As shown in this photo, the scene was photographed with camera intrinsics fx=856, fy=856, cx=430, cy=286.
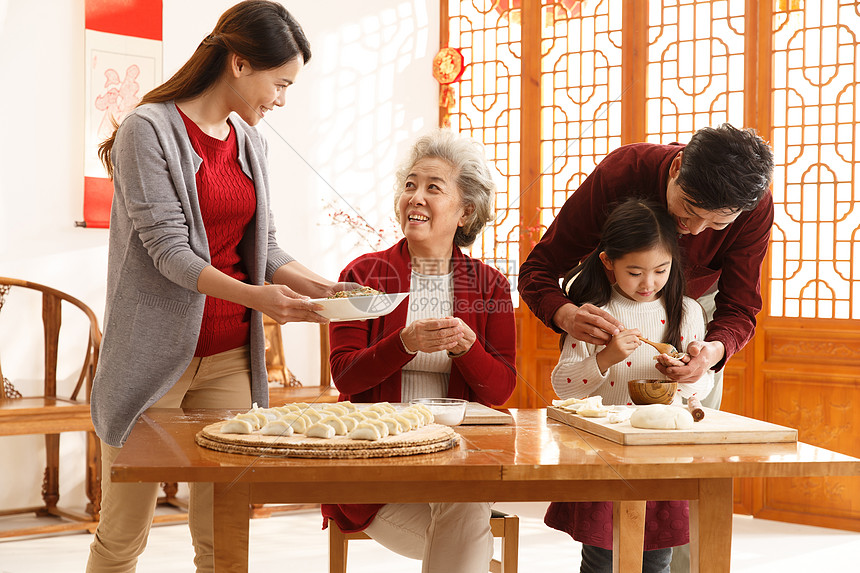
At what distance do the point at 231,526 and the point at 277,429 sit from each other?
164 millimetres

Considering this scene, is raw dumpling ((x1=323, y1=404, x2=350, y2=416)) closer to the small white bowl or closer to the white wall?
the small white bowl

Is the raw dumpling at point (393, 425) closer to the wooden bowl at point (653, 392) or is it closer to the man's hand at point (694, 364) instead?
the wooden bowl at point (653, 392)

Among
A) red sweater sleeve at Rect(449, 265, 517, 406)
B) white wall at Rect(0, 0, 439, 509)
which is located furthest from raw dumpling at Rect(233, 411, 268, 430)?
white wall at Rect(0, 0, 439, 509)

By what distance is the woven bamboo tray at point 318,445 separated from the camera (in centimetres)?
126

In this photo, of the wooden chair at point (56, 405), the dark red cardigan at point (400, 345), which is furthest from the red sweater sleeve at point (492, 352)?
the wooden chair at point (56, 405)

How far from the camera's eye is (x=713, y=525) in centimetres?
135

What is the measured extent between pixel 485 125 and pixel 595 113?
0.61 metres

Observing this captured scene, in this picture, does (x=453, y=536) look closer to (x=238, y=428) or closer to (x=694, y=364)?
(x=238, y=428)

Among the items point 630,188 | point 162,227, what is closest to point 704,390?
point 630,188

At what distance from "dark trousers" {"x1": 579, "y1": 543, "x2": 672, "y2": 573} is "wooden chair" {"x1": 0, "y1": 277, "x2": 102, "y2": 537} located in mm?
2072

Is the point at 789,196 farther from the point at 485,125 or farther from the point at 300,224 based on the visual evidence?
the point at 300,224

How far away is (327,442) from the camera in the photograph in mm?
1279

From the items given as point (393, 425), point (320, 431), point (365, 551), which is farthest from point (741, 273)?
point (365, 551)

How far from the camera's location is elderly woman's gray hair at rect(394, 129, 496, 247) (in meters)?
2.05
